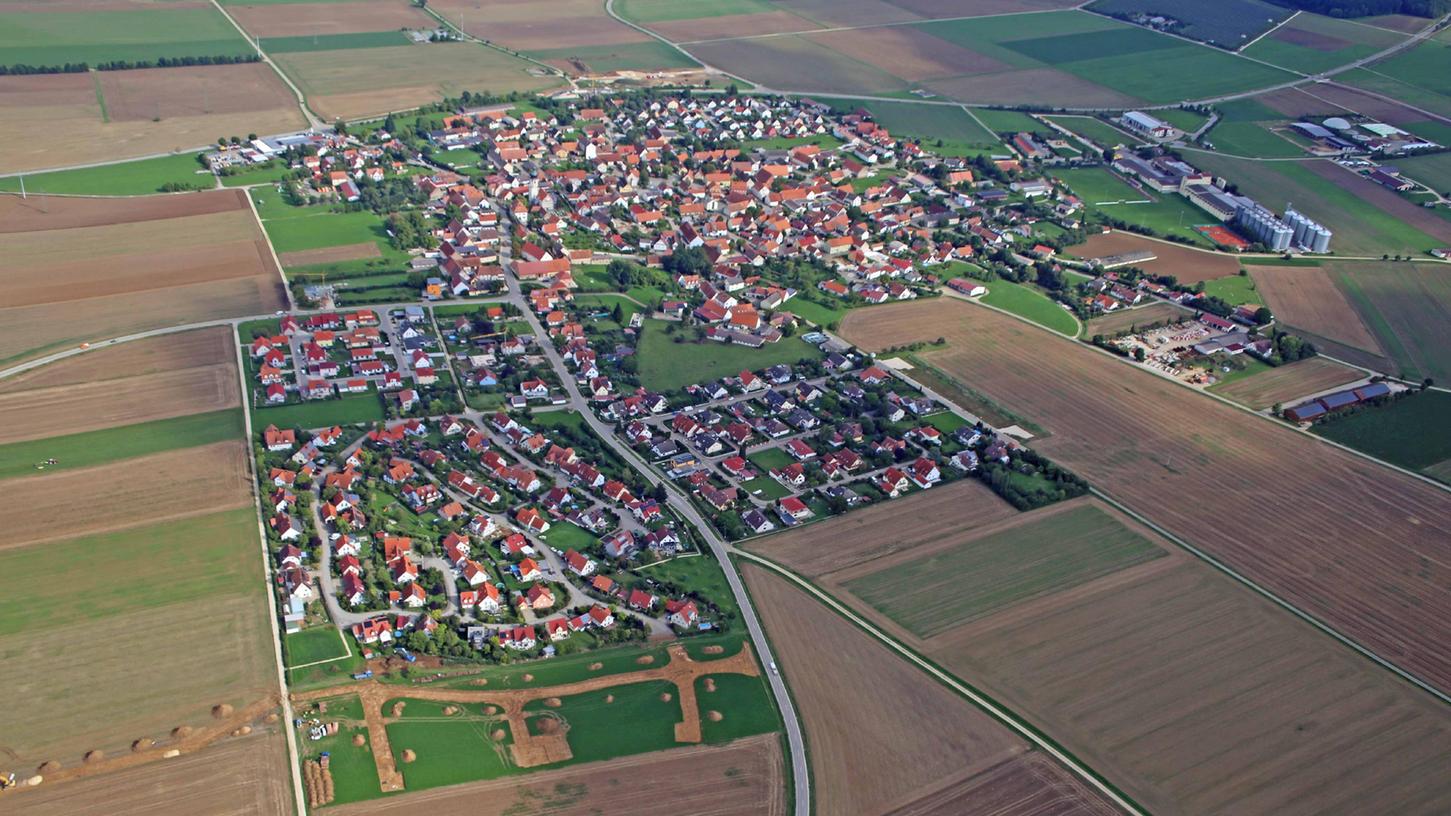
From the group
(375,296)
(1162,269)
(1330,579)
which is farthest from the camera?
(1162,269)

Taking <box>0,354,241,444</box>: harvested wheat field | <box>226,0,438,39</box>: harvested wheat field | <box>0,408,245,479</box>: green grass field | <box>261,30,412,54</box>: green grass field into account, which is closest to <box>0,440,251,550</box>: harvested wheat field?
<box>0,408,245,479</box>: green grass field

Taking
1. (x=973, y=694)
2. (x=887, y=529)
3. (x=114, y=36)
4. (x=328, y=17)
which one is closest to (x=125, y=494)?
(x=887, y=529)

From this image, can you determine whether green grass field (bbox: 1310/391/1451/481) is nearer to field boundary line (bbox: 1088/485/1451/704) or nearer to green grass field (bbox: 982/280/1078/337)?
field boundary line (bbox: 1088/485/1451/704)

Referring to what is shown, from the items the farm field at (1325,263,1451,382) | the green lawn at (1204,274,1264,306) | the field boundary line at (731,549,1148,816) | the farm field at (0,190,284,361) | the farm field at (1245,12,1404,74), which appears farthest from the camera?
the farm field at (1245,12,1404,74)

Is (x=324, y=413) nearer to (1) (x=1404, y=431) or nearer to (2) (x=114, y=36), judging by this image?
(1) (x=1404, y=431)

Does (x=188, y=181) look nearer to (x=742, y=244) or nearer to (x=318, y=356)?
(x=318, y=356)

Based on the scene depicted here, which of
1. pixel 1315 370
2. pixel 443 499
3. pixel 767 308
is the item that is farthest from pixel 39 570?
pixel 1315 370
